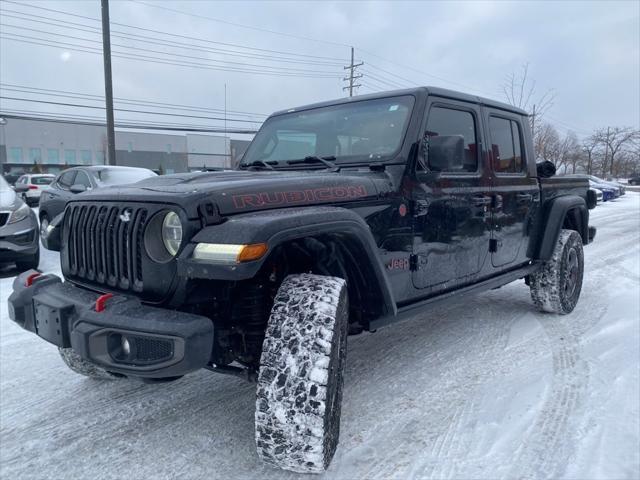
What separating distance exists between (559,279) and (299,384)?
341 cm

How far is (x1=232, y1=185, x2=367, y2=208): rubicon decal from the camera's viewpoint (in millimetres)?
2242

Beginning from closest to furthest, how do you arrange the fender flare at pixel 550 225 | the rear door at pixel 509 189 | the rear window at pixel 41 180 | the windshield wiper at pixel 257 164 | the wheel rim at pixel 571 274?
the windshield wiper at pixel 257 164 → the rear door at pixel 509 189 → the fender flare at pixel 550 225 → the wheel rim at pixel 571 274 → the rear window at pixel 41 180

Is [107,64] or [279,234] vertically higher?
[107,64]

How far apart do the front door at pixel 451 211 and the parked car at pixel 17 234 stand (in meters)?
5.41

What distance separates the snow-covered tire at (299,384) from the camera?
2035 millimetres

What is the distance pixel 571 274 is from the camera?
488 centimetres

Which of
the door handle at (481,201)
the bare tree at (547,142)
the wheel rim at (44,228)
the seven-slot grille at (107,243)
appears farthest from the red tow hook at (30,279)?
the bare tree at (547,142)

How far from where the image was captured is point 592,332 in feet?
13.8

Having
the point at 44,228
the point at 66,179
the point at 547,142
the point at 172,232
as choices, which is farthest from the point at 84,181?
the point at 547,142

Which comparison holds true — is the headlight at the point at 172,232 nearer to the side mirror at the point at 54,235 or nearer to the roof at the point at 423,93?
the side mirror at the point at 54,235

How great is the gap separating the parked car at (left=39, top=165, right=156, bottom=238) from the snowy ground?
4.95 meters

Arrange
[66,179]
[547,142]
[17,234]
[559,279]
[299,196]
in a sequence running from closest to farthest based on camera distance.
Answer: [299,196] → [559,279] → [17,234] → [66,179] → [547,142]

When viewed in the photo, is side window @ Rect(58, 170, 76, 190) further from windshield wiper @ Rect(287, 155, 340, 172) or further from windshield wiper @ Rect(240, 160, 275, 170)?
windshield wiper @ Rect(287, 155, 340, 172)

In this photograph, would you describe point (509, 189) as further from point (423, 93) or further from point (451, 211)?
point (423, 93)
